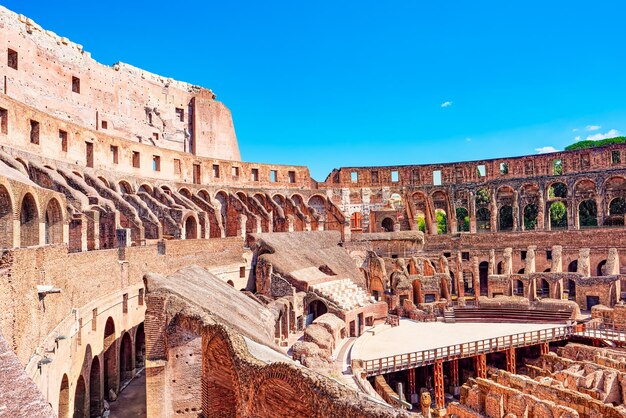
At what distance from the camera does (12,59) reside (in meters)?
27.2

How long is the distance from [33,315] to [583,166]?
1631 inches

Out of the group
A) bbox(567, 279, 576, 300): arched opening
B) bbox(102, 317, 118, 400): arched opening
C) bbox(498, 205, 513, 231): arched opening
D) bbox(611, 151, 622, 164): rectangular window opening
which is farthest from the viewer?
bbox(498, 205, 513, 231): arched opening

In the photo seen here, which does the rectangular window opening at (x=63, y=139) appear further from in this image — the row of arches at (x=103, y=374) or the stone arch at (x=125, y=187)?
the row of arches at (x=103, y=374)

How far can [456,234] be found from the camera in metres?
40.1

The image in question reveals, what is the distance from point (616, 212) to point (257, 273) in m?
33.0

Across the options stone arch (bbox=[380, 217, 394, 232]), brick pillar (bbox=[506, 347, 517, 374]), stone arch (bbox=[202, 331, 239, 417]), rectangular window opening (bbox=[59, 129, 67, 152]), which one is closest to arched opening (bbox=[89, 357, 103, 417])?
stone arch (bbox=[202, 331, 239, 417])

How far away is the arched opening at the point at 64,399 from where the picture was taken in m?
12.3

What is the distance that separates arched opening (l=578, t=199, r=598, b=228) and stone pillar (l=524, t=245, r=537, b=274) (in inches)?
551

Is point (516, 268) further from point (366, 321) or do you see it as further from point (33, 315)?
point (33, 315)

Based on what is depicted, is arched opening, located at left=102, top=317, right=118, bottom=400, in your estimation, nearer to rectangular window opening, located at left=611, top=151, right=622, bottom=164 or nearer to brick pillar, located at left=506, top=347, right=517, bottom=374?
brick pillar, located at left=506, top=347, right=517, bottom=374

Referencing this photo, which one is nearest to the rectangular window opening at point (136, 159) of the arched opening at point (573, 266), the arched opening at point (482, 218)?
the arched opening at point (573, 266)

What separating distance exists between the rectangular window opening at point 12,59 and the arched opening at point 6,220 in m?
20.3

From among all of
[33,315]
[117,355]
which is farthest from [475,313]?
[33,315]

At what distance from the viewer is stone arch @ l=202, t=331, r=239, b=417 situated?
11.6m
